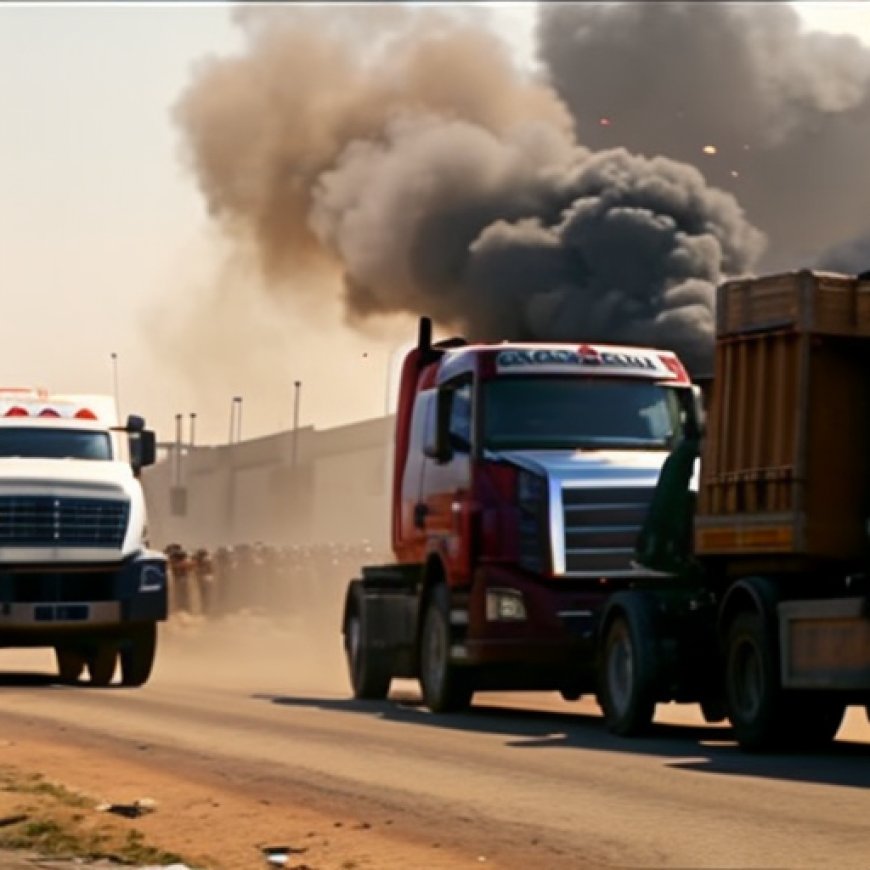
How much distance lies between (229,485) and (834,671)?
392ft

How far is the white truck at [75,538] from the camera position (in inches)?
1088

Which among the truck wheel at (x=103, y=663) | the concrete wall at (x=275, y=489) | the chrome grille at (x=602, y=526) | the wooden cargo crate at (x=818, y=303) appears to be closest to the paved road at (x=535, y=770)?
A: the chrome grille at (x=602, y=526)

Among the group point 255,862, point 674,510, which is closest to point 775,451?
point 674,510

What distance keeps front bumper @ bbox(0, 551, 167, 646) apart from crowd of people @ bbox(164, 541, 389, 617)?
25756 mm

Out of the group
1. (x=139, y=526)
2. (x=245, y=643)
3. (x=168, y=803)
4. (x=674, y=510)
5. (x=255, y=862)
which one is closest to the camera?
(x=255, y=862)

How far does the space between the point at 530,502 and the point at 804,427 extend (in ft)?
14.4

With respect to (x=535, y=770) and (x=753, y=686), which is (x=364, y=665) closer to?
(x=753, y=686)

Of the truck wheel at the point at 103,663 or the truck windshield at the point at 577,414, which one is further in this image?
the truck wheel at the point at 103,663

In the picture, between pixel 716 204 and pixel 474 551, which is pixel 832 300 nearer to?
pixel 474 551

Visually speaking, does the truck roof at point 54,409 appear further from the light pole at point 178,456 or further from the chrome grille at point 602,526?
the light pole at point 178,456

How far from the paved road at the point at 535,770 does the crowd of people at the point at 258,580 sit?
26.8 meters

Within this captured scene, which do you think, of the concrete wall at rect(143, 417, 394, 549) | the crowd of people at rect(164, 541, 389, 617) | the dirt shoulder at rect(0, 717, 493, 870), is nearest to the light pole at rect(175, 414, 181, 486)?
the concrete wall at rect(143, 417, 394, 549)

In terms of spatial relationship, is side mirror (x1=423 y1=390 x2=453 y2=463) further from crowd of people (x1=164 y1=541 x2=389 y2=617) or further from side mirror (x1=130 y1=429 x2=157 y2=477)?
crowd of people (x1=164 y1=541 x2=389 y2=617)

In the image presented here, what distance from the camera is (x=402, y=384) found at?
25.4 metres
